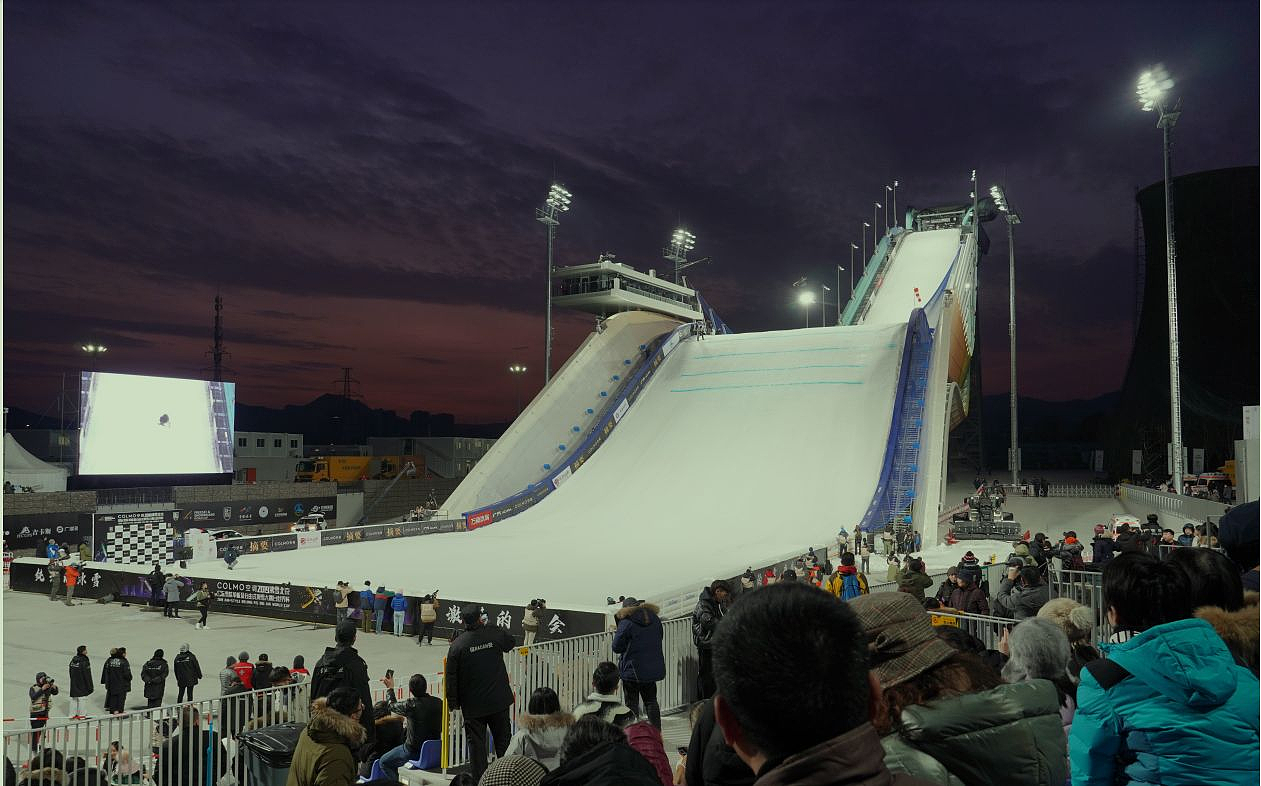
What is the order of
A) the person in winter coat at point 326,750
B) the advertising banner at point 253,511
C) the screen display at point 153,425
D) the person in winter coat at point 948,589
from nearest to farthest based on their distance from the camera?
the person in winter coat at point 326,750, the person in winter coat at point 948,589, the screen display at point 153,425, the advertising banner at point 253,511

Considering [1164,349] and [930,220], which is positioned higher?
[930,220]

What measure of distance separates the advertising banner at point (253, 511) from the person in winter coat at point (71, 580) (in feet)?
27.6

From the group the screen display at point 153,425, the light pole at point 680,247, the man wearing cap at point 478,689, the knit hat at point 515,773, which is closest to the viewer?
the knit hat at point 515,773

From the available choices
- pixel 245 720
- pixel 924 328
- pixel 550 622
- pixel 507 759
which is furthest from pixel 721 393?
pixel 507 759

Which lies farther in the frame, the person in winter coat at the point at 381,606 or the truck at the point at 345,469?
the truck at the point at 345,469

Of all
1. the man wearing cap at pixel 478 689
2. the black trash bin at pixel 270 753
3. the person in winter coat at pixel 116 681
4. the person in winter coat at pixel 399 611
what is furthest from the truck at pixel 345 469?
the black trash bin at pixel 270 753

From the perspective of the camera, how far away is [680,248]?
4731 centimetres

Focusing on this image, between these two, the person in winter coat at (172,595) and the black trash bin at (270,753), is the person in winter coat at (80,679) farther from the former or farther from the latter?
the black trash bin at (270,753)

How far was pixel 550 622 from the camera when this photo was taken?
36.6 ft

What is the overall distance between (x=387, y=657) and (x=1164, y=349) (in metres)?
44.2

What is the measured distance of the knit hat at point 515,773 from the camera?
2463mm

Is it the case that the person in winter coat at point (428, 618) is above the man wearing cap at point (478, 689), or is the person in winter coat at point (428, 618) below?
below

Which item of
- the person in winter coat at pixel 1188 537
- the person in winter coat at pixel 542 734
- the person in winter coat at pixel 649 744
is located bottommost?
the person in winter coat at pixel 1188 537

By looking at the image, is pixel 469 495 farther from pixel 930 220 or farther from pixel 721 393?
pixel 930 220
